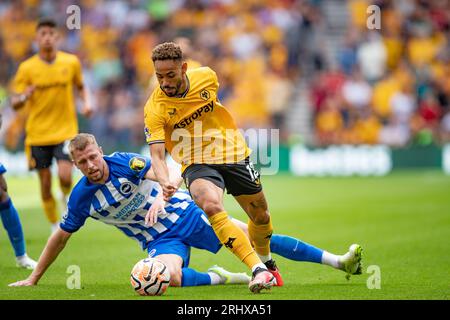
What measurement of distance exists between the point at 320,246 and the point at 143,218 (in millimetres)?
2985

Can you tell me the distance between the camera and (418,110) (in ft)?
70.2

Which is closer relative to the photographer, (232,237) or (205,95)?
(232,237)

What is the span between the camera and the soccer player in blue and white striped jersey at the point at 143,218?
7238 mm

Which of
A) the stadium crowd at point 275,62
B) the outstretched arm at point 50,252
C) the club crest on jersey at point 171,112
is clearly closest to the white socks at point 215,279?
the outstretched arm at point 50,252

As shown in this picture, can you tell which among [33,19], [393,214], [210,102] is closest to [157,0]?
[33,19]

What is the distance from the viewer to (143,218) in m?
7.62

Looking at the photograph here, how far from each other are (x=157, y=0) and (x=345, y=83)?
6122 millimetres

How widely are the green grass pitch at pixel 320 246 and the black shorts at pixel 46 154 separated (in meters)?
0.90

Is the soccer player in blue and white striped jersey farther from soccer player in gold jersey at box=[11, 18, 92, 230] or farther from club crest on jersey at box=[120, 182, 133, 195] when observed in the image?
soccer player in gold jersey at box=[11, 18, 92, 230]

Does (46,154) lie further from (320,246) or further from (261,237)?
(261,237)

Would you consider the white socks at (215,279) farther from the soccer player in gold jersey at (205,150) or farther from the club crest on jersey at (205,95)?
the club crest on jersey at (205,95)

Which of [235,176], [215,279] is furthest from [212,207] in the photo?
[215,279]

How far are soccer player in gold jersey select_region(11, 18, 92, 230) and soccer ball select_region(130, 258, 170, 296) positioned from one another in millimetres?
4337
